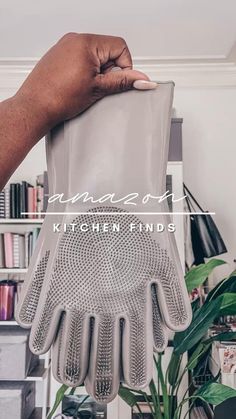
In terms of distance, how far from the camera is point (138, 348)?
36 centimetres

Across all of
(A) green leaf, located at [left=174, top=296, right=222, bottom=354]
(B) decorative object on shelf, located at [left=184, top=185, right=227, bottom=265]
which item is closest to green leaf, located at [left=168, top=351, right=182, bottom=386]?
(A) green leaf, located at [left=174, top=296, right=222, bottom=354]

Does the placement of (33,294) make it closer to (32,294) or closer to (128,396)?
(32,294)

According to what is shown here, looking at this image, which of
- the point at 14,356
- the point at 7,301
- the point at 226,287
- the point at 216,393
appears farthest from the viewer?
the point at 7,301

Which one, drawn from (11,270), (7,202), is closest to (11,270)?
(11,270)

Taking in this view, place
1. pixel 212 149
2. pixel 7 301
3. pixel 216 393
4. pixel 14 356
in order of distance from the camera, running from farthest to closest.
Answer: pixel 212 149 → pixel 7 301 → pixel 14 356 → pixel 216 393

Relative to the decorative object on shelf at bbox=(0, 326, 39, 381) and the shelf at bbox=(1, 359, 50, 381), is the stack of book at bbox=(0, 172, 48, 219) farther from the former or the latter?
the shelf at bbox=(1, 359, 50, 381)

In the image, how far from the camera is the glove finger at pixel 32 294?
369mm

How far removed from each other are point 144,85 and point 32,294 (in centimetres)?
23

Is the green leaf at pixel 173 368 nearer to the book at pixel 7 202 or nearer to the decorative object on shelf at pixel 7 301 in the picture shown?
the decorative object on shelf at pixel 7 301

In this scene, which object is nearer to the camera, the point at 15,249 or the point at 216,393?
the point at 216,393

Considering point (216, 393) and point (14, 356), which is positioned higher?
point (216, 393)

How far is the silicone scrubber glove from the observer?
14.1 inches

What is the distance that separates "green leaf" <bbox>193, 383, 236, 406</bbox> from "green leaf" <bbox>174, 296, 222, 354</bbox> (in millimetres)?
117

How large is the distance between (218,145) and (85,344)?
66.4 inches
